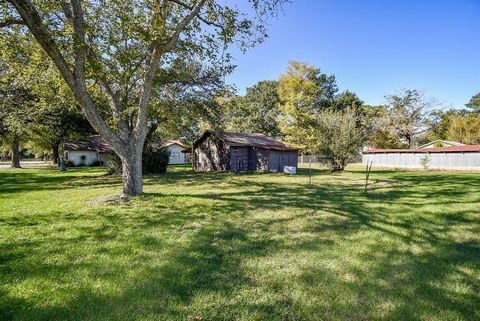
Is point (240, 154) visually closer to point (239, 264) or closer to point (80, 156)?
point (239, 264)

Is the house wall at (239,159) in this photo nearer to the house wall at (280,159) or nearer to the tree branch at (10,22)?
the house wall at (280,159)

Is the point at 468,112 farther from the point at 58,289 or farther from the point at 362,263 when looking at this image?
the point at 58,289

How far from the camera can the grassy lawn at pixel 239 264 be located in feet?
9.77

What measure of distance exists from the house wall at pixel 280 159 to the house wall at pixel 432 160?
6933mm

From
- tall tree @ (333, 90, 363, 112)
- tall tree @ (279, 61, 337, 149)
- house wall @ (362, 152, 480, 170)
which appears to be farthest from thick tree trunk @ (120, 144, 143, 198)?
tall tree @ (333, 90, 363, 112)

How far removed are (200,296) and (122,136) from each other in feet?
24.4

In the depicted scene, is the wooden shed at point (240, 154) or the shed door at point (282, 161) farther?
the shed door at point (282, 161)

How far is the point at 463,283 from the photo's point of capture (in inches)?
141

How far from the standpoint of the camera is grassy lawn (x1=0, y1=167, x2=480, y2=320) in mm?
2977

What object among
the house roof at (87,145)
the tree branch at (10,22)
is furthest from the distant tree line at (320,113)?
the tree branch at (10,22)

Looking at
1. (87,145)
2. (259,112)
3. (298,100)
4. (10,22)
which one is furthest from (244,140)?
(87,145)

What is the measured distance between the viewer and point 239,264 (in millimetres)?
4070

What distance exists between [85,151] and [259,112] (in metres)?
26.3

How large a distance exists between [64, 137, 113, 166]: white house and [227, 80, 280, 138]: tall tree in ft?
63.9
